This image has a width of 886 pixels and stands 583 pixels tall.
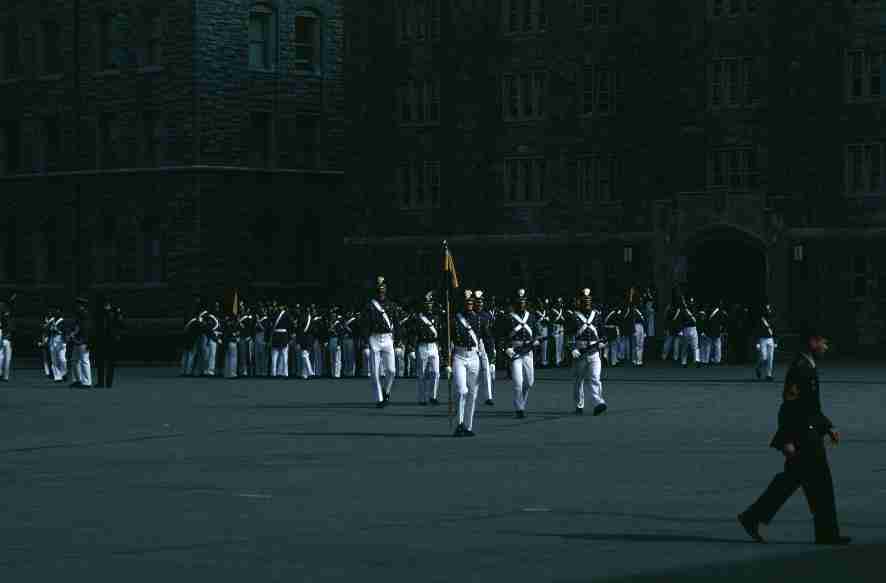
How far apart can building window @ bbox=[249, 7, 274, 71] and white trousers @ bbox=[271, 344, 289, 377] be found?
23.6 metres

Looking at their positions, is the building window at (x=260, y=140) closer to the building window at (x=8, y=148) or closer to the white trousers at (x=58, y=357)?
the building window at (x=8, y=148)

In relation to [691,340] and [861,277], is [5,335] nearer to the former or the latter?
[691,340]

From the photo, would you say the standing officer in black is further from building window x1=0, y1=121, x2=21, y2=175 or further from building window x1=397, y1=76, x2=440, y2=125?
building window x1=0, y1=121, x2=21, y2=175

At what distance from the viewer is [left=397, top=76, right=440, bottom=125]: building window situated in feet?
221

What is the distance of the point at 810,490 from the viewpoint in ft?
45.7

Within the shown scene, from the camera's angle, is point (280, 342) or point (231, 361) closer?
point (280, 342)

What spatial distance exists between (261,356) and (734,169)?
59.1ft

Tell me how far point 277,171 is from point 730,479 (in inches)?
2045

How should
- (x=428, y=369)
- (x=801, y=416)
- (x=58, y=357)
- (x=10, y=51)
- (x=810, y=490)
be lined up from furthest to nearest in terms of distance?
1. (x=10, y=51)
2. (x=58, y=357)
3. (x=428, y=369)
4. (x=801, y=416)
5. (x=810, y=490)

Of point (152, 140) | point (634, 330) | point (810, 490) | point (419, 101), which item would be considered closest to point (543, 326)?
point (634, 330)

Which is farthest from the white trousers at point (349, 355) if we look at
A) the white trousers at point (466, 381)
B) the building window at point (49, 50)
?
the building window at point (49, 50)

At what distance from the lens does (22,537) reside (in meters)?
14.7

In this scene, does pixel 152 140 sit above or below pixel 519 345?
above

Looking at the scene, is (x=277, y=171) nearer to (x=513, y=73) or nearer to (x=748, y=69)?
(x=513, y=73)
